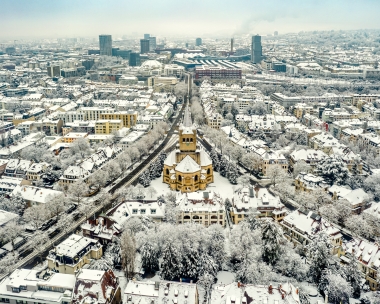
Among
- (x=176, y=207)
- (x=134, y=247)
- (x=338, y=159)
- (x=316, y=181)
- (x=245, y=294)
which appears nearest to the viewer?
(x=245, y=294)

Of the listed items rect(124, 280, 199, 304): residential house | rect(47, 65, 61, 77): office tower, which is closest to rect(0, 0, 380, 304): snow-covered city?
rect(124, 280, 199, 304): residential house

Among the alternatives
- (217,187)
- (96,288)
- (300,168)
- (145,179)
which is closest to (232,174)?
(217,187)

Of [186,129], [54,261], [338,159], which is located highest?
[186,129]

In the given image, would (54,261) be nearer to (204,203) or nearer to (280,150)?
(204,203)

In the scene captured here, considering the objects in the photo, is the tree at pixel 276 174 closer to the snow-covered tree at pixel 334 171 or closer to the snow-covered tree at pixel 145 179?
the snow-covered tree at pixel 334 171

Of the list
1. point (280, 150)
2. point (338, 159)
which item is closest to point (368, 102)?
point (280, 150)

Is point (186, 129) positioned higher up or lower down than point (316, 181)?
higher up

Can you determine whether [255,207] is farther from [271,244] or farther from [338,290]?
[338,290]
